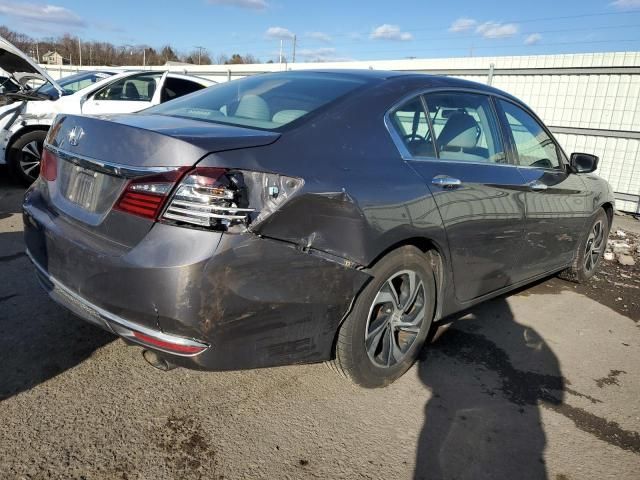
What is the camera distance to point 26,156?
274 inches

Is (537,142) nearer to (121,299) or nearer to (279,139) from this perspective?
(279,139)

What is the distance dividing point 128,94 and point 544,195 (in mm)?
6703

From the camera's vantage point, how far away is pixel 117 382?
2680 millimetres

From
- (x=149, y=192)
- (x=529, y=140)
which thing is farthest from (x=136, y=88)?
(x=149, y=192)

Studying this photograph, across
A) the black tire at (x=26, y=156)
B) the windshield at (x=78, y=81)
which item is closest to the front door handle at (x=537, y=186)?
the black tire at (x=26, y=156)

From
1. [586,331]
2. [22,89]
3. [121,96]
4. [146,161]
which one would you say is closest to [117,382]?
[146,161]

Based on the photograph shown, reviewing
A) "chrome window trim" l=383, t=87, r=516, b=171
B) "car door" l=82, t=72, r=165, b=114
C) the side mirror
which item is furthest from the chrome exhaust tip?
"car door" l=82, t=72, r=165, b=114

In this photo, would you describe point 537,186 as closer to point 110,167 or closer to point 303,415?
point 303,415

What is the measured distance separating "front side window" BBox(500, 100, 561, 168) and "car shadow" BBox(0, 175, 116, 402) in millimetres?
3074

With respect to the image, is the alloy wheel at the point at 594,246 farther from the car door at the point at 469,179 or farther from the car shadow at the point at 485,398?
the car door at the point at 469,179

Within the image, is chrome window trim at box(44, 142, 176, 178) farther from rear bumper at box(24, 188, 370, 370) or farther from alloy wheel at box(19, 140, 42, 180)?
alloy wheel at box(19, 140, 42, 180)

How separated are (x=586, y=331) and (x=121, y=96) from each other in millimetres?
7241

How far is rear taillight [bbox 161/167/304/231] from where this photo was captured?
77.6 inches

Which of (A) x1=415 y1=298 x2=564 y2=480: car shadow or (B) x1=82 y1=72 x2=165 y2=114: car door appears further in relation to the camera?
(B) x1=82 y1=72 x2=165 y2=114: car door
